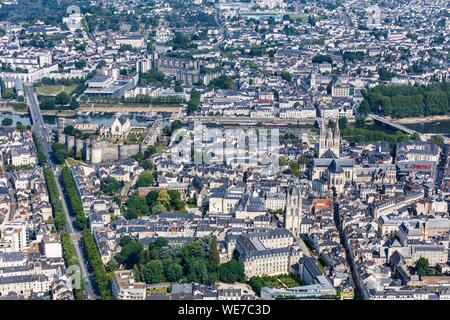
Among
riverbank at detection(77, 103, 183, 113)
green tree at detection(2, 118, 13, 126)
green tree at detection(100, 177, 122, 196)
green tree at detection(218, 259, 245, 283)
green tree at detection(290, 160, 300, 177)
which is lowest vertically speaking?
riverbank at detection(77, 103, 183, 113)

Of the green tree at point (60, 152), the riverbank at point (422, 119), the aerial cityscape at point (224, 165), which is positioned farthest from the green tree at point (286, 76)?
the green tree at point (60, 152)

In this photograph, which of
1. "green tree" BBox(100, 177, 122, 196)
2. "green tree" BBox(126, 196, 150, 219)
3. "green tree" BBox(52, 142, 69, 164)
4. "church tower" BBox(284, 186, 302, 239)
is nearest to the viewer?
"church tower" BBox(284, 186, 302, 239)

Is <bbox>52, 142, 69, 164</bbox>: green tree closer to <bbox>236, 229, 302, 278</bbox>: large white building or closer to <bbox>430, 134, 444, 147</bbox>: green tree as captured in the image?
<bbox>236, 229, 302, 278</bbox>: large white building

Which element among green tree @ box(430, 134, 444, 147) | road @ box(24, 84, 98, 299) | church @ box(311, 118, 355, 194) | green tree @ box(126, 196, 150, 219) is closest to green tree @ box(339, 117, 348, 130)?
green tree @ box(430, 134, 444, 147)

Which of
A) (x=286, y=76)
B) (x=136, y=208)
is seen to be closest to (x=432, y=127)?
(x=286, y=76)

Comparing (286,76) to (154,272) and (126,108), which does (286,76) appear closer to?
(126,108)

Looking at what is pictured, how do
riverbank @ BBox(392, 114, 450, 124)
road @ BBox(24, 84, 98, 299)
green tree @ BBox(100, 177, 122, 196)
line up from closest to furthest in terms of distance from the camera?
road @ BBox(24, 84, 98, 299) < green tree @ BBox(100, 177, 122, 196) < riverbank @ BBox(392, 114, 450, 124)
